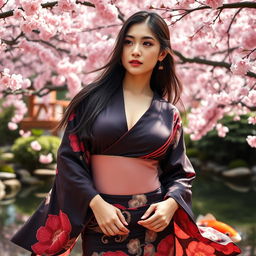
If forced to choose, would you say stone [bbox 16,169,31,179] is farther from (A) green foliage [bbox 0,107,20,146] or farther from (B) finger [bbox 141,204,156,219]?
(B) finger [bbox 141,204,156,219]

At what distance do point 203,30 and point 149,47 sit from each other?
1.06 m

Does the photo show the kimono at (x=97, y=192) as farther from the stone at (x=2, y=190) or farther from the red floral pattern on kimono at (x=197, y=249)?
the stone at (x=2, y=190)

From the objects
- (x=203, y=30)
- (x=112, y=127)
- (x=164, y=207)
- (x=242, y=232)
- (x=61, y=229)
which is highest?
(x=203, y=30)

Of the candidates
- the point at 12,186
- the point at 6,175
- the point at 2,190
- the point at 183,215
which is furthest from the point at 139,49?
the point at 6,175

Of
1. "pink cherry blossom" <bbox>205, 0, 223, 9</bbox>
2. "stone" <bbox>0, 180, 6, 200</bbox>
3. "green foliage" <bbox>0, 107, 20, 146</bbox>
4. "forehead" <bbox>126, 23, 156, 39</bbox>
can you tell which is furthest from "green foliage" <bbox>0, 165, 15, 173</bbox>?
"forehead" <bbox>126, 23, 156, 39</bbox>

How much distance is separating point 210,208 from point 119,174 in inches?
266

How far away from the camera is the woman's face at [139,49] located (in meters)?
2.40

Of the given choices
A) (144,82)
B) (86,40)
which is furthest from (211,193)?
(144,82)

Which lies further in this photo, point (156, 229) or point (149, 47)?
point (149, 47)

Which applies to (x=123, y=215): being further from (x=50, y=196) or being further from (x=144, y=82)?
(x=144, y=82)

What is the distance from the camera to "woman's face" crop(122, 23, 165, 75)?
7.86 feet

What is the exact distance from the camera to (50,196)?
241 centimetres

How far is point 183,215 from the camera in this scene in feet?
7.80

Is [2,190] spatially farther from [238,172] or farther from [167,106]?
[167,106]
